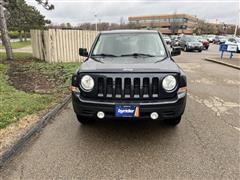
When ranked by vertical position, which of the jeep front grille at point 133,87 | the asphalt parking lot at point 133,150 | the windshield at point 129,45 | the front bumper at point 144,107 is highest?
the windshield at point 129,45

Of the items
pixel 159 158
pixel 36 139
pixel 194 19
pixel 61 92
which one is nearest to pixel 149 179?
pixel 159 158

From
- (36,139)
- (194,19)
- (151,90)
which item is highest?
(194,19)

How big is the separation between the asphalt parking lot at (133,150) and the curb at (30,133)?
0.26 feet

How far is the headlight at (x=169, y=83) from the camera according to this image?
3.22 m

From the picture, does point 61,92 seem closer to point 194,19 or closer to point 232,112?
point 232,112

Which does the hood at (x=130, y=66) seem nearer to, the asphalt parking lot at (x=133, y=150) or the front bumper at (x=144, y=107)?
the front bumper at (x=144, y=107)

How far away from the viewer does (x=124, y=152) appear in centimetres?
329

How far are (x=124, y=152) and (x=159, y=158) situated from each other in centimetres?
52

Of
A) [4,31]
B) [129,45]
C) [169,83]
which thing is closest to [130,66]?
[169,83]

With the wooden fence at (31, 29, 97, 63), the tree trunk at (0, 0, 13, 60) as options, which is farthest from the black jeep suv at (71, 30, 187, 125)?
the tree trunk at (0, 0, 13, 60)

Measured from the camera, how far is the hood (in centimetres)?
327

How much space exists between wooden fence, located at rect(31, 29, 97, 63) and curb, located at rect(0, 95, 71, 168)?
22.4 ft

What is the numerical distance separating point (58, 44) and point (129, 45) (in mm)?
7951

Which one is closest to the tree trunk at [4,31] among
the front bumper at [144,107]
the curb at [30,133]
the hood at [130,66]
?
the curb at [30,133]
